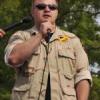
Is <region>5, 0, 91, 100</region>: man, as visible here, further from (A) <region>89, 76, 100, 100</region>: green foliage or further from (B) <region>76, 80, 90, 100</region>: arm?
(A) <region>89, 76, 100, 100</region>: green foliage

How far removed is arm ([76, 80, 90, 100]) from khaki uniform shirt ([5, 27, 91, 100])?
3cm

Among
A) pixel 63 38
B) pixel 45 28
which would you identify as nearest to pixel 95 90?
pixel 63 38

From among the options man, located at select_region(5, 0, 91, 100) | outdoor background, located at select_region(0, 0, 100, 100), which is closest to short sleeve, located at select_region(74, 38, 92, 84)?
man, located at select_region(5, 0, 91, 100)

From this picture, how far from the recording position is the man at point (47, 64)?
4.27 m

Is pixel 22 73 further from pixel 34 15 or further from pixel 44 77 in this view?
pixel 34 15

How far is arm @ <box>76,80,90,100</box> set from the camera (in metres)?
4.37

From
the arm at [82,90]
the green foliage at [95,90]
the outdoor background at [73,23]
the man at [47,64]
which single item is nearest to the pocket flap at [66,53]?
the man at [47,64]

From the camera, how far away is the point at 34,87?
14.1ft

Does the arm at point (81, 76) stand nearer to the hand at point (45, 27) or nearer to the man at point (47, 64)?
the man at point (47, 64)

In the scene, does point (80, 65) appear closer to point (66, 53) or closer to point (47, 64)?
point (66, 53)

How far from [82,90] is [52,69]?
0.26m

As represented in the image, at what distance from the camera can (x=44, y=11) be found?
172 inches

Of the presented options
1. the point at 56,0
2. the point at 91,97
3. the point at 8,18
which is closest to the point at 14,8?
the point at 8,18

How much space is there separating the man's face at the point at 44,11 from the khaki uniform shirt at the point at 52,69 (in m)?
0.12
